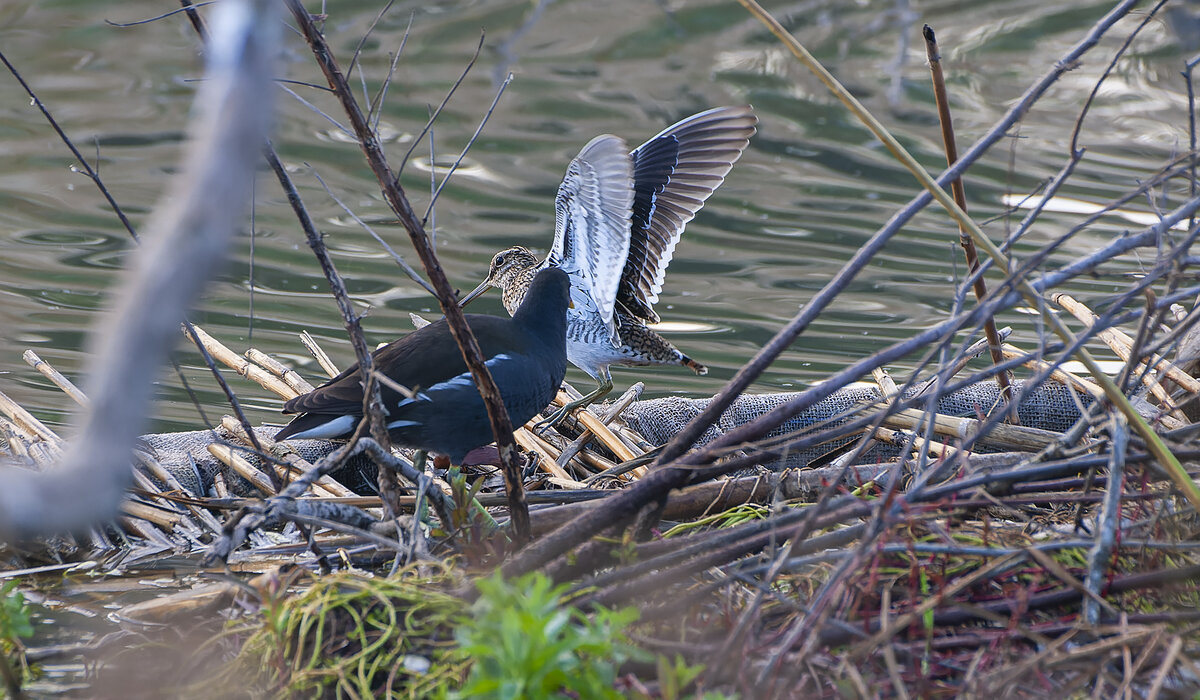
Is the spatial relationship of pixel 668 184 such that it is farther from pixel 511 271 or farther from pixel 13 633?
pixel 13 633

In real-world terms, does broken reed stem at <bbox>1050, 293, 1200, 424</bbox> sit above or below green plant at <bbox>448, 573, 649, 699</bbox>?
below

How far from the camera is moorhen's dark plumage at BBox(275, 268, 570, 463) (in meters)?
2.96

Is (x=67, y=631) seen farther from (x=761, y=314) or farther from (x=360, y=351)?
(x=761, y=314)

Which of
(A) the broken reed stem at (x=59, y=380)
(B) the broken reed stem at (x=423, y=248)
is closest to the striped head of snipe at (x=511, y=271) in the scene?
(A) the broken reed stem at (x=59, y=380)

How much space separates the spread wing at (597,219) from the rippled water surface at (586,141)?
1010mm

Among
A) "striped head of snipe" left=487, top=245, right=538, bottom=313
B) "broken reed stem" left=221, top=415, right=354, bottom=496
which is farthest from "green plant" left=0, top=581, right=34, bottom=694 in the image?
"striped head of snipe" left=487, top=245, right=538, bottom=313

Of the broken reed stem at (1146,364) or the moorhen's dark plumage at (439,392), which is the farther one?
the broken reed stem at (1146,364)

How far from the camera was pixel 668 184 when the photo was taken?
14.2 ft

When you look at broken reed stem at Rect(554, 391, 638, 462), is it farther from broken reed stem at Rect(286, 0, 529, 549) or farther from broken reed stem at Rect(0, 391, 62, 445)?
broken reed stem at Rect(0, 391, 62, 445)

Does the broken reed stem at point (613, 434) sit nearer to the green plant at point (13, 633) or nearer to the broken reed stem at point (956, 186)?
the broken reed stem at point (956, 186)

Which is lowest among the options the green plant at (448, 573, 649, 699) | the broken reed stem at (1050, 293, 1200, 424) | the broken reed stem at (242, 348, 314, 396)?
the broken reed stem at (1050, 293, 1200, 424)

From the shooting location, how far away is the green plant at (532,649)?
140 centimetres

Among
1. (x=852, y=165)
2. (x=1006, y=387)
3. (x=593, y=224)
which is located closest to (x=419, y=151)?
(x=852, y=165)

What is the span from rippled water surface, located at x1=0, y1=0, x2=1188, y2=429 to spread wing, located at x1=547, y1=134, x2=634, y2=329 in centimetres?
101
